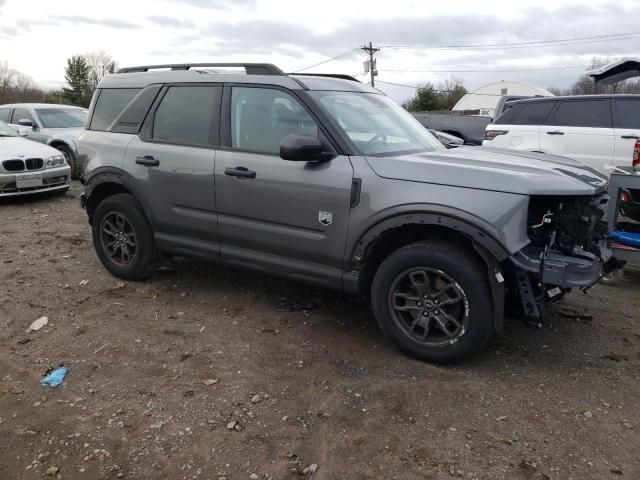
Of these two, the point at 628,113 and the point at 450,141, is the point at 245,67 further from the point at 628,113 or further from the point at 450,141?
the point at 628,113

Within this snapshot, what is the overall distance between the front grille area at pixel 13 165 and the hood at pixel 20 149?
65 millimetres

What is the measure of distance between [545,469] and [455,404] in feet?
2.11

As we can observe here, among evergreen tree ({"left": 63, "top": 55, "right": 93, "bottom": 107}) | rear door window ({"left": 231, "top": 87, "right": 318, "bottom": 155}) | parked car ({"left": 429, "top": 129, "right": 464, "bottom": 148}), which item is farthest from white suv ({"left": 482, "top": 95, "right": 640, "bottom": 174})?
evergreen tree ({"left": 63, "top": 55, "right": 93, "bottom": 107})

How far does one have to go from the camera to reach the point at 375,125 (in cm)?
418

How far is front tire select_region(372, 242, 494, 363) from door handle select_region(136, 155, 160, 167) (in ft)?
7.17

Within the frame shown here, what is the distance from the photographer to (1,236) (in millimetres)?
6719

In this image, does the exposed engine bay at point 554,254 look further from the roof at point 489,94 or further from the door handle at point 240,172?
the roof at point 489,94

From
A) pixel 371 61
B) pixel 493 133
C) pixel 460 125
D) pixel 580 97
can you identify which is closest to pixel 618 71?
pixel 580 97

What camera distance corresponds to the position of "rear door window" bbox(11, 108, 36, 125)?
1195 centimetres

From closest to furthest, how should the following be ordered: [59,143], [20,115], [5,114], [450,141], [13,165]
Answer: [450,141] → [13,165] → [59,143] → [20,115] → [5,114]

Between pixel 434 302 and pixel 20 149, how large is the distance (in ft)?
26.4

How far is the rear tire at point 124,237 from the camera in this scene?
4875 mm

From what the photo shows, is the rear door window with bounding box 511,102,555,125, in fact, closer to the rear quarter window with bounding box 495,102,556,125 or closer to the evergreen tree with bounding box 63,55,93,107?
→ the rear quarter window with bounding box 495,102,556,125

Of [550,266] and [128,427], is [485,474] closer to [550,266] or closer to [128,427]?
[550,266]
